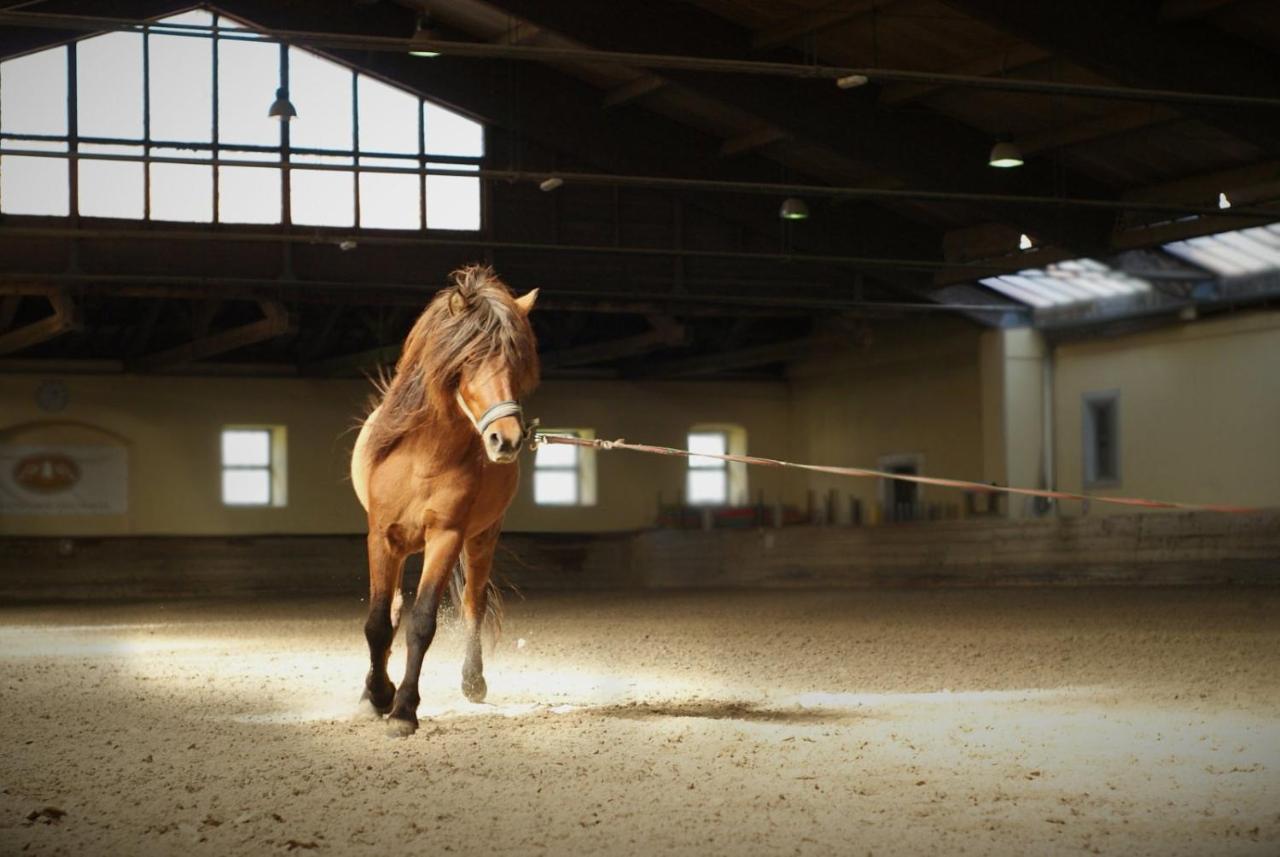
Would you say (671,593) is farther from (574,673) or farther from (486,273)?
(486,273)

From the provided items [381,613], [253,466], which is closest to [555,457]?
[253,466]

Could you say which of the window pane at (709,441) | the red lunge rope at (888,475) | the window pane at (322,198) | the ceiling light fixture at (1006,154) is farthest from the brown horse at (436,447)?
the window pane at (709,441)

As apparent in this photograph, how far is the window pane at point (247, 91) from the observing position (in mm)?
18250

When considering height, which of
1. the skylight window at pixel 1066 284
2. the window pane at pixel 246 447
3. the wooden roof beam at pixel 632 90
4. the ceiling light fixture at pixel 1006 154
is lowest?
the window pane at pixel 246 447

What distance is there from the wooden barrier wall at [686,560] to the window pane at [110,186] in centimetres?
538

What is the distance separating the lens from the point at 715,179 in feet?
62.4

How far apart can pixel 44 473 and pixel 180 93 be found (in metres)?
6.99

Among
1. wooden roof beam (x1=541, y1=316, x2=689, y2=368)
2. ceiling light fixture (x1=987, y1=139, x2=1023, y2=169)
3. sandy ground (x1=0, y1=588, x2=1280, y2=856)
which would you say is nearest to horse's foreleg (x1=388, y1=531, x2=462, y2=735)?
sandy ground (x1=0, y1=588, x2=1280, y2=856)

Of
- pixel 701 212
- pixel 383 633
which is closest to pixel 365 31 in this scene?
pixel 701 212

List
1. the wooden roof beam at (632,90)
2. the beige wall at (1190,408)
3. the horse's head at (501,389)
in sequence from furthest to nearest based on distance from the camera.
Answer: the beige wall at (1190,408)
the wooden roof beam at (632,90)
the horse's head at (501,389)

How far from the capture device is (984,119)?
16047mm

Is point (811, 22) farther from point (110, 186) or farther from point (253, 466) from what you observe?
point (253, 466)

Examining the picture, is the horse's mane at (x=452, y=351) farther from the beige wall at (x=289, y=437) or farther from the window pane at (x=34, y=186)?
the beige wall at (x=289, y=437)

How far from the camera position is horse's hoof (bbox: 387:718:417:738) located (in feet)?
19.6
